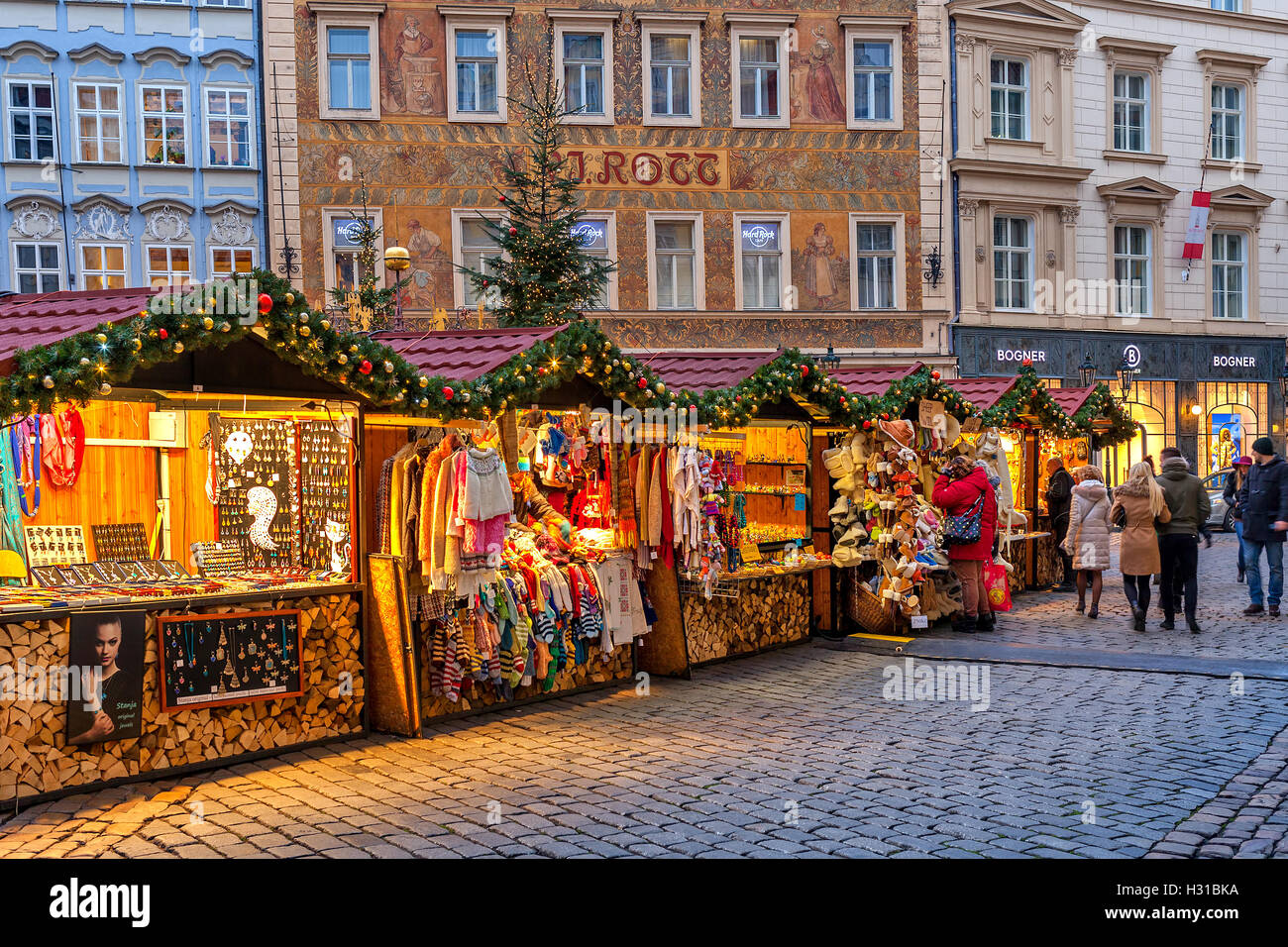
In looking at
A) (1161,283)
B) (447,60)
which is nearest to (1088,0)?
(1161,283)

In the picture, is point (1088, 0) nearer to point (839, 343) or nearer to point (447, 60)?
point (839, 343)

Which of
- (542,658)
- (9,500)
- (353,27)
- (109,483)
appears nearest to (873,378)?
(542,658)

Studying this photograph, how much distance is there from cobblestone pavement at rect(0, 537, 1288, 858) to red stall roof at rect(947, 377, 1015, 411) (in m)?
6.57

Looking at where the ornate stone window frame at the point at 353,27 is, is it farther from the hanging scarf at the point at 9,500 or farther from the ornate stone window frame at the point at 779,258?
the hanging scarf at the point at 9,500

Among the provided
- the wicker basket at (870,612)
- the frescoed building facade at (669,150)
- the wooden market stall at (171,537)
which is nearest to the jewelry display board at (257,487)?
the wooden market stall at (171,537)

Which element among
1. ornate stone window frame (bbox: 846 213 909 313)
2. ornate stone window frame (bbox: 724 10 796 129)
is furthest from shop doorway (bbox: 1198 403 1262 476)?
ornate stone window frame (bbox: 724 10 796 129)

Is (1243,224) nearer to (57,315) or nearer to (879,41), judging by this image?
(879,41)

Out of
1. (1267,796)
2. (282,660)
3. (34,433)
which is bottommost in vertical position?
(1267,796)

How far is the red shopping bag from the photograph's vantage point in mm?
13641

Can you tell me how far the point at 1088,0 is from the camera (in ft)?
96.1

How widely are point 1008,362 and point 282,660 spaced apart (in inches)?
890

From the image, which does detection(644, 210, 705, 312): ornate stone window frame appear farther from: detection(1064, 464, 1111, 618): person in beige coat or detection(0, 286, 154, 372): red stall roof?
detection(0, 286, 154, 372): red stall roof

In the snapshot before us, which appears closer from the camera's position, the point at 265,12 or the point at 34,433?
the point at 34,433

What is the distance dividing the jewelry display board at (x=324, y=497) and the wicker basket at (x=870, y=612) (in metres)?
6.14
